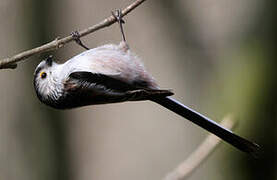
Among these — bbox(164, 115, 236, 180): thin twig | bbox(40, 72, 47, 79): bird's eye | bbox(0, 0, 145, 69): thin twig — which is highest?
bbox(0, 0, 145, 69): thin twig

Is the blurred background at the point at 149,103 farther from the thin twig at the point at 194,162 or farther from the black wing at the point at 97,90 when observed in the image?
the thin twig at the point at 194,162

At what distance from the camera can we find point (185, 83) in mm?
6734

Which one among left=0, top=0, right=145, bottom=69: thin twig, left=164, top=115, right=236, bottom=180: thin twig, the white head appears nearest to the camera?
left=164, top=115, right=236, bottom=180: thin twig

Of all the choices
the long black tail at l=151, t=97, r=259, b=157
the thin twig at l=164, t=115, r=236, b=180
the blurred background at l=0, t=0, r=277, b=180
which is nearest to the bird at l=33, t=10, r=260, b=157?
the long black tail at l=151, t=97, r=259, b=157

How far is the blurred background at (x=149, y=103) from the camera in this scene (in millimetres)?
5293

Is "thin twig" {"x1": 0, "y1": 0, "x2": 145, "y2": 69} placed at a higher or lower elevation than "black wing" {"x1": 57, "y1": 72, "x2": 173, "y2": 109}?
higher

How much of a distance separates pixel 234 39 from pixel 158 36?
167 centimetres

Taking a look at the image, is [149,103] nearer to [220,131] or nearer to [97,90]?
[97,90]

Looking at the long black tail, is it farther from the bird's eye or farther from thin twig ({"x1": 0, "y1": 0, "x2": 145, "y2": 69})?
the bird's eye

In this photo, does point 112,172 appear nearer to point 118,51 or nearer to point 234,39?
point 234,39

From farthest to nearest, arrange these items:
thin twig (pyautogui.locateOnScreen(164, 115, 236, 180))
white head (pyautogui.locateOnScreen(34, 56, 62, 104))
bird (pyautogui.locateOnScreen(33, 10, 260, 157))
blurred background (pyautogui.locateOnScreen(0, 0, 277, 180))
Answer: blurred background (pyautogui.locateOnScreen(0, 0, 277, 180)), white head (pyautogui.locateOnScreen(34, 56, 62, 104)), bird (pyautogui.locateOnScreen(33, 10, 260, 157)), thin twig (pyautogui.locateOnScreen(164, 115, 236, 180))

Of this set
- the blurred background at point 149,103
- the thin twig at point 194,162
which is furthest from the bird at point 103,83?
the blurred background at point 149,103

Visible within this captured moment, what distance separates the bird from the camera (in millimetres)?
3586

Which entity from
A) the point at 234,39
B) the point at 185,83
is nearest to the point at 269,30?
the point at 234,39
